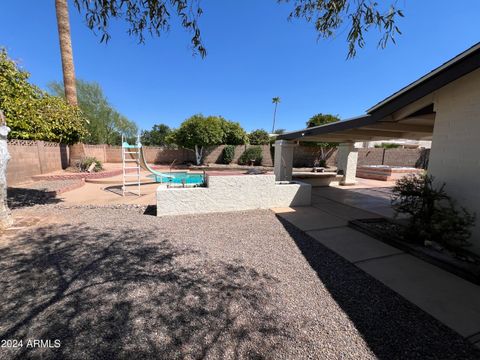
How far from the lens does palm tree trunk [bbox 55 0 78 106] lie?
1065cm

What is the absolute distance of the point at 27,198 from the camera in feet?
24.0

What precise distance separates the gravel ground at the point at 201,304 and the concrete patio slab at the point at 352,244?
29 cm

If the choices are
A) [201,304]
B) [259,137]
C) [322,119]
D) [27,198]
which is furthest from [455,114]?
[259,137]

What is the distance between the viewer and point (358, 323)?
226 cm

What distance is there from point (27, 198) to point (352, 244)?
10.0 metres

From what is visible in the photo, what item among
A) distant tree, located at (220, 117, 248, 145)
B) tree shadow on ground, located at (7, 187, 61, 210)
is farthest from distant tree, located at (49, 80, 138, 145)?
tree shadow on ground, located at (7, 187, 61, 210)

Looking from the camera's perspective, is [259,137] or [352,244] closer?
[352,244]

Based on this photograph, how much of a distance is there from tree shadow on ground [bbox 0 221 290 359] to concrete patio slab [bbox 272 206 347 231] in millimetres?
2534

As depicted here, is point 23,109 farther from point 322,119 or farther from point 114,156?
point 322,119

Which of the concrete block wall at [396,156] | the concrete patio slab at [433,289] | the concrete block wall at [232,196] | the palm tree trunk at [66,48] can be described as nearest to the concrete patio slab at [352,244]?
the concrete patio slab at [433,289]

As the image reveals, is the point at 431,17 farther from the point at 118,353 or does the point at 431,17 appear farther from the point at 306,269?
the point at 118,353

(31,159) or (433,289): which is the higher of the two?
(31,159)

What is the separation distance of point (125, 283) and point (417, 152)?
79.7 feet

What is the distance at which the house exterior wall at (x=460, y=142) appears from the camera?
346 cm
